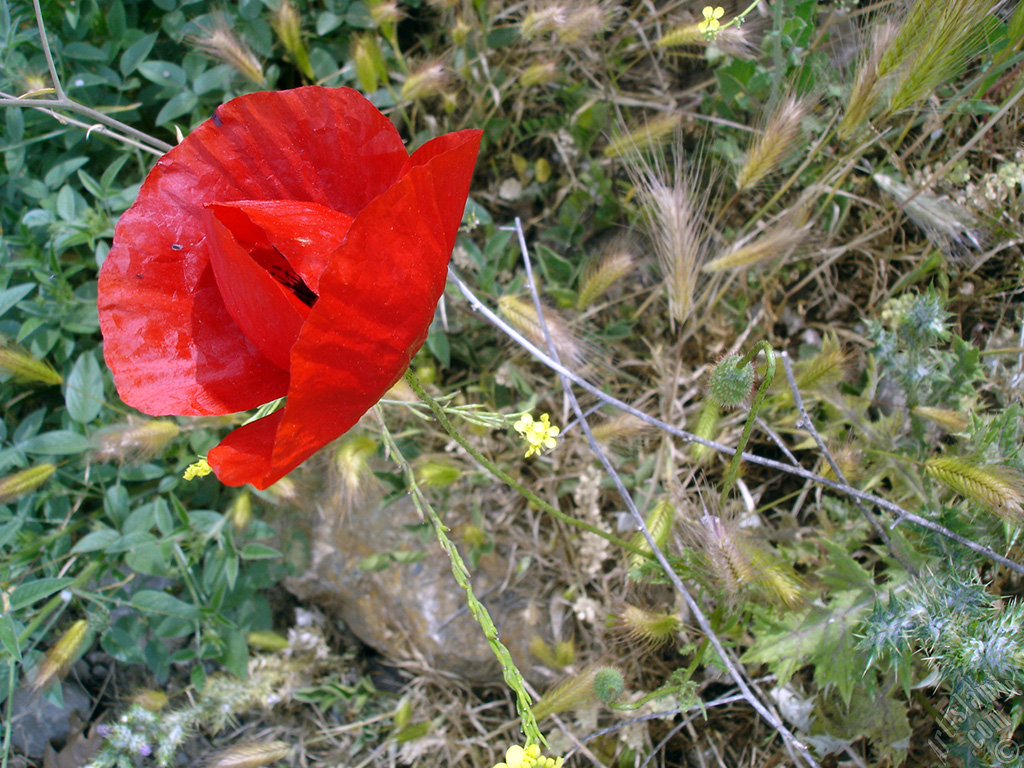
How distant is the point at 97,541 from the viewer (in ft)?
5.52

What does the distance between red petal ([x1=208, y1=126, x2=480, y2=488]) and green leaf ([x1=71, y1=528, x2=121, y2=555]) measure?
0.95 m

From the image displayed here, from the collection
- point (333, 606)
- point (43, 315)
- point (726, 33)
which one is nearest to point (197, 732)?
point (333, 606)

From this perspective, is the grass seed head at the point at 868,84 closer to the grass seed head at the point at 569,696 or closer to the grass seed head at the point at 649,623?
the grass seed head at the point at 649,623

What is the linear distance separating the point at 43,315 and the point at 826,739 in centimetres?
221

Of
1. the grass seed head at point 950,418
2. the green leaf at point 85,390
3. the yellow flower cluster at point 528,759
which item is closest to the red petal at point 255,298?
the yellow flower cluster at point 528,759

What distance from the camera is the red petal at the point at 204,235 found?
1.04 m

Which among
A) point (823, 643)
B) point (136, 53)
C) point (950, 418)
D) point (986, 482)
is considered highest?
point (136, 53)

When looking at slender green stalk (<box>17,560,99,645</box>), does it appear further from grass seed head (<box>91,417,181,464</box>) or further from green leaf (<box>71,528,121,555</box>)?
grass seed head (<box>91,417,181,464</box>)

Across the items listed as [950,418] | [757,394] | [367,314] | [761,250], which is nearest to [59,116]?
[367,314]

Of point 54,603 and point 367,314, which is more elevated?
point 367,314

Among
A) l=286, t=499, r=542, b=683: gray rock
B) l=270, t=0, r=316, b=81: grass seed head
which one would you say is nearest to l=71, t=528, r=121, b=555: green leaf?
l=286, t=499, r=542, b=683: gray rock

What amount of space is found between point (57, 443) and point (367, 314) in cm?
129

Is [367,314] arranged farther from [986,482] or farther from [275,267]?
[986,482]

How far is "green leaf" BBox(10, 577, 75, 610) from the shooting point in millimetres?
1553
